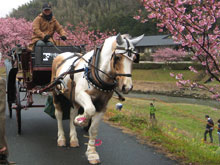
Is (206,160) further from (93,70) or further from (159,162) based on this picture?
(93,70)

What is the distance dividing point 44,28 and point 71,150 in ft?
10.8

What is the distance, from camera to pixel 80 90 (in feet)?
14.1

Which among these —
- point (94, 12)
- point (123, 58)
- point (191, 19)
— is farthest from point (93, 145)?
point (94, 12)

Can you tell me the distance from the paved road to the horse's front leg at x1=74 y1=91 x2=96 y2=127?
779 millimetres

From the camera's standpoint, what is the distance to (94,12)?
97.9 m

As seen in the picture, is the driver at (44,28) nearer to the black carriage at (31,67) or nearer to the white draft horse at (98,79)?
the black carriage at (31,67)

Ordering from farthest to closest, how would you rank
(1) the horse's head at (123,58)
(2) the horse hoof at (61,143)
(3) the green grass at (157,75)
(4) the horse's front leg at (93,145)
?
(3) the green grass at (157,75) → (2) the horse hoof at (61,143) → (4) the horse's front leg at (93,145) → (1) the horse's head at (123,58)

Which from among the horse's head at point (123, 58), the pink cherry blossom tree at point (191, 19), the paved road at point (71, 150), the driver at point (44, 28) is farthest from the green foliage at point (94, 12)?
the horse's head at point (123, 58)

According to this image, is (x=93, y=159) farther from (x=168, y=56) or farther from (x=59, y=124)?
(x=168, y=56)

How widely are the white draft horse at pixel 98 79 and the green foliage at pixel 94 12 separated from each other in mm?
55181

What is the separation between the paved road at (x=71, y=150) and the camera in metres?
4.40

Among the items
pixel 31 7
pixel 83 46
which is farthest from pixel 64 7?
pixel 83 46

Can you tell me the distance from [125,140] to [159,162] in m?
1.36

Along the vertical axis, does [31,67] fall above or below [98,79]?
above
